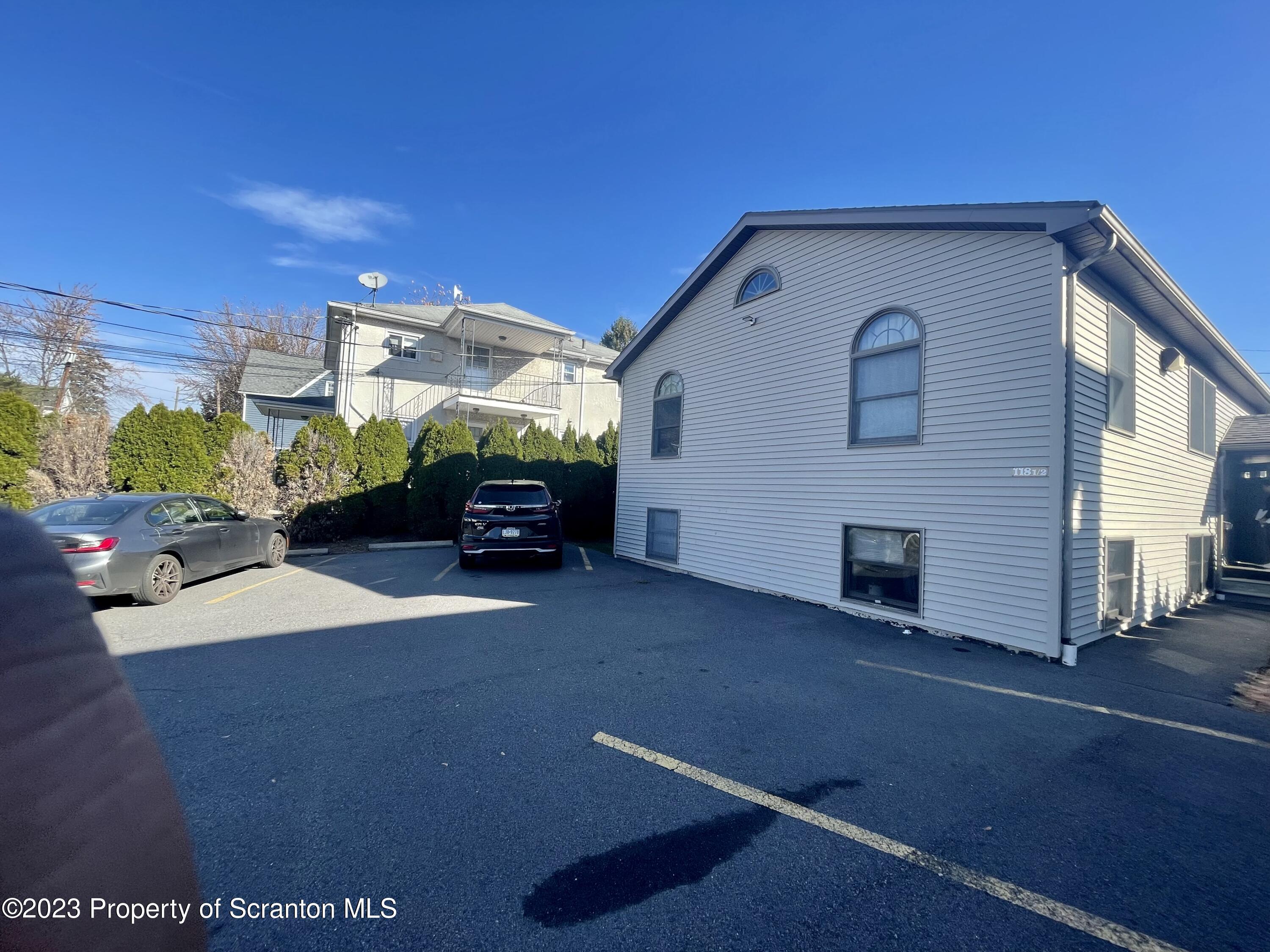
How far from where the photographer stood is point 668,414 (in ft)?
39.5

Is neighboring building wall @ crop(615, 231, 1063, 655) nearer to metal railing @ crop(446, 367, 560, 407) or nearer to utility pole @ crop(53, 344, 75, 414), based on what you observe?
metal railing @ crop(446, 367, 560, 407)

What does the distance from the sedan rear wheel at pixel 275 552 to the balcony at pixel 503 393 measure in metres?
10.0

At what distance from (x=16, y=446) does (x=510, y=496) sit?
1009cm

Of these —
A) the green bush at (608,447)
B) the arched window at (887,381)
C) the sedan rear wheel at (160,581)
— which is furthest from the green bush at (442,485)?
the arched window at (887,381)

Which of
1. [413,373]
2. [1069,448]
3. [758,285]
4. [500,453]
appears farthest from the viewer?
[413,373]

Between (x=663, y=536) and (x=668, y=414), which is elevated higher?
(x=668, y=414)

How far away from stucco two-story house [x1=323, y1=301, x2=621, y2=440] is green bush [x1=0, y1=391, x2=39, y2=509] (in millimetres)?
9033

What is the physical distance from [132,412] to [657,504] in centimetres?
1185

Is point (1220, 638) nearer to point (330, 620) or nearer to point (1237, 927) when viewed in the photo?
point (1237, 927)

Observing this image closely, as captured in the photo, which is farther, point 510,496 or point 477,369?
point 477,369

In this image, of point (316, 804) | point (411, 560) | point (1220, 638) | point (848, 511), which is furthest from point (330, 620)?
point (1220, 638)

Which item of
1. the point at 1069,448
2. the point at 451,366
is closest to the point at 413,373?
the point at 451,366

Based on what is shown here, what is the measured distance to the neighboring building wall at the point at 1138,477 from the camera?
6.55m

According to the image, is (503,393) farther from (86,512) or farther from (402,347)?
(86,512)
